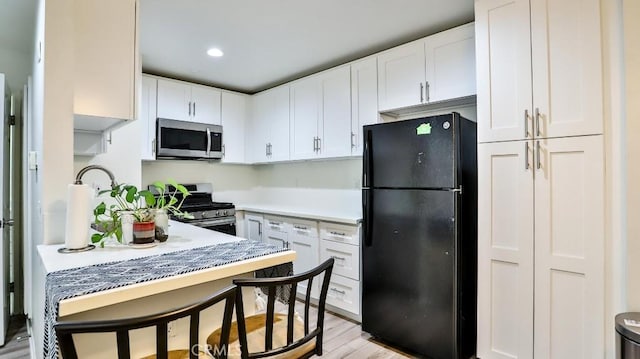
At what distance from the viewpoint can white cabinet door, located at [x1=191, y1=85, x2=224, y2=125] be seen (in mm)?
3752

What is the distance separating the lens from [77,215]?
55.7 inches

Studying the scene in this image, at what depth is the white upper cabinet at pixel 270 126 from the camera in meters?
3.79

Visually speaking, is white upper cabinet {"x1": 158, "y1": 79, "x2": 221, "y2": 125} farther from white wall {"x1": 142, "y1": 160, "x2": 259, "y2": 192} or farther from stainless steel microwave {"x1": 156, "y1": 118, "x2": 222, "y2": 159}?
white wall {"x1": 142, "y1": 160, "x2": 259, "y2": 192}

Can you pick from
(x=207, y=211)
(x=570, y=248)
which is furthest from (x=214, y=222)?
(x=570, y=248)

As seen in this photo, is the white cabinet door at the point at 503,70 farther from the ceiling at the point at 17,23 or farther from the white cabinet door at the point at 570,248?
the ceiling at the point at 17,23

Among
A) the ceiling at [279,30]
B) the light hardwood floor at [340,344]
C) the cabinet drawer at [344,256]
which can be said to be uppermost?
the ceiling at [279,30]

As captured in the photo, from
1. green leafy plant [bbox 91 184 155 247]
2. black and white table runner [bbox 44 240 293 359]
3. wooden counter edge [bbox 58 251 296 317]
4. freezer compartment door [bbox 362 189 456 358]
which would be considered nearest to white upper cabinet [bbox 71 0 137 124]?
green leafy plant [bbox 91 184 155 247]

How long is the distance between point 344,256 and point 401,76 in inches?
62.2

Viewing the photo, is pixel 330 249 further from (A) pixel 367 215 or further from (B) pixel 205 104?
(B) pixel 205 104

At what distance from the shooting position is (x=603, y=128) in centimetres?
166

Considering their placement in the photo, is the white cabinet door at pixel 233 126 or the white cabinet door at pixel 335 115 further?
the white cabinet door at pixel 233 126

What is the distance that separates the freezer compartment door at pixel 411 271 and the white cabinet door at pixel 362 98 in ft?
2.59

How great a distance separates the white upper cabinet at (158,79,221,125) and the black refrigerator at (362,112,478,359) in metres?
2.20

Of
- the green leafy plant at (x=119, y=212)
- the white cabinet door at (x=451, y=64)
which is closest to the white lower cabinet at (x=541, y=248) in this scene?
the white cabinet door at (x=451, y=64)
